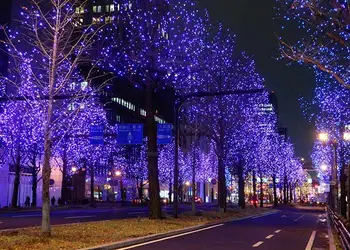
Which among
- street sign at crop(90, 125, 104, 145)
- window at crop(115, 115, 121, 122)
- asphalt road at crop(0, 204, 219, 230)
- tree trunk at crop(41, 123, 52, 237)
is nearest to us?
tree trunk at crop(41, 123, 52, 237)

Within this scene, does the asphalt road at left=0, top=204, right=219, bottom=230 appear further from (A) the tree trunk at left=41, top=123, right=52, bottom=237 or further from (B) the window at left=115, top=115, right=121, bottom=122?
(B) the window at left=115, top=115, right=121, bottom=122

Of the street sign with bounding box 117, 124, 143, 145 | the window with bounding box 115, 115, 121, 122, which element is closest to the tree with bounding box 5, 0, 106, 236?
the street sign with bounding box 117, 124, 143, 145

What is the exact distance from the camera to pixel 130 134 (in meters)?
30.1

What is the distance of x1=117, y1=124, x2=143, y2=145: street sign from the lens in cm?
2988

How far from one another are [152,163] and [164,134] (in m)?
2.99

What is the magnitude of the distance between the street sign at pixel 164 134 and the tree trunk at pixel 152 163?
1.61 meters

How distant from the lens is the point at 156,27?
2475 cm

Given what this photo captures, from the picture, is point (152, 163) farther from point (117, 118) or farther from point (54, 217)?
point (117, 118)

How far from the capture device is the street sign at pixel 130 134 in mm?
29875

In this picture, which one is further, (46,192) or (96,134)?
(96,134)

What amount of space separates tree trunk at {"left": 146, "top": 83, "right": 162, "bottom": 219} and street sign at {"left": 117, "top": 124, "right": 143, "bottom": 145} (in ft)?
14.3

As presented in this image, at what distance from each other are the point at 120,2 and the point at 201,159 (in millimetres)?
59424

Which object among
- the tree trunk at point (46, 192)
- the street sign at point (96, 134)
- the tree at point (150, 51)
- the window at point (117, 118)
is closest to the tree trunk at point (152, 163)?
the tree at point (150, 51)

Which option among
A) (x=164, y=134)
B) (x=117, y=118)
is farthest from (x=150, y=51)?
(x=117, y=118)
